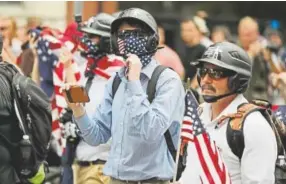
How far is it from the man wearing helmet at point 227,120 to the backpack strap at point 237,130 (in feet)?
0.09

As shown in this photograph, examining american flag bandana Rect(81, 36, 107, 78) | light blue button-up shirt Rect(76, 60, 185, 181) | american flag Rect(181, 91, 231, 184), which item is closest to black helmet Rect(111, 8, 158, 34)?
light blue button-up shirt Rect(76, 60, 185, 181)

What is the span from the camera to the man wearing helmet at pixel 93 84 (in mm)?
8156

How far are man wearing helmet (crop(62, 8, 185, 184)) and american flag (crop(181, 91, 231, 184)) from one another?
14 cm

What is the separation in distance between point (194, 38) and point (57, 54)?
3.45 m

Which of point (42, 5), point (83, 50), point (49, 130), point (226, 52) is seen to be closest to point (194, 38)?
point (42, 5)

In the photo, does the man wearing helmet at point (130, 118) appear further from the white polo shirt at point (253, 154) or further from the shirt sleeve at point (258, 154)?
the shirt sleeve at point (258, 154)

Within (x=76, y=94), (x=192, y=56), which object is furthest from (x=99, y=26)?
(x=192, y=56)

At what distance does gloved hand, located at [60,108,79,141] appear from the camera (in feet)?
27.4

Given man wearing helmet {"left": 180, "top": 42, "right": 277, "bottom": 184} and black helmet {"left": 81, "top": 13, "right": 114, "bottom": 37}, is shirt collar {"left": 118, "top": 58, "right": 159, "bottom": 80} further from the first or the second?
black helmet {"left": 81, "top": 13, "right": 114, "bottom": 37}

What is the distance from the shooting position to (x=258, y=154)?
5.86 meters

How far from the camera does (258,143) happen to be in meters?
5.86

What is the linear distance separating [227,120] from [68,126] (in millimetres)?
2664

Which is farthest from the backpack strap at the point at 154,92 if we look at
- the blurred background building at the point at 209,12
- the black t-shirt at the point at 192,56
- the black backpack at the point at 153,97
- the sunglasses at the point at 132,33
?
the blurred background building at the point at 209,12

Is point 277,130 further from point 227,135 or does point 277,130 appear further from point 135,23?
point 135,23
